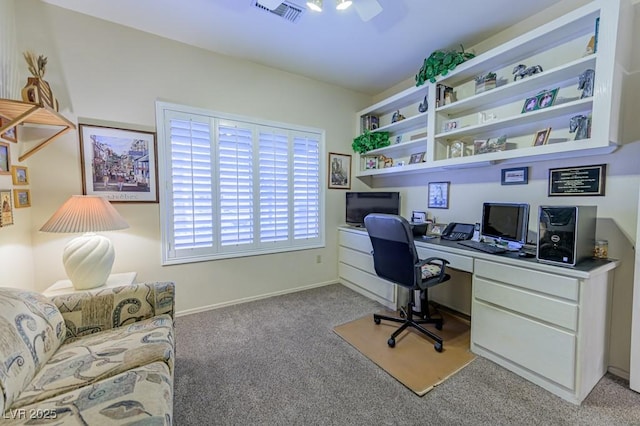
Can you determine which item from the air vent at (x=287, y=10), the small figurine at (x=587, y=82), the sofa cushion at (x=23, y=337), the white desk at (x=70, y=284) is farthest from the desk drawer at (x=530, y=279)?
the white desk at (x=70, y=284)

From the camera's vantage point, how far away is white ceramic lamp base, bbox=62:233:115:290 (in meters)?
1.84

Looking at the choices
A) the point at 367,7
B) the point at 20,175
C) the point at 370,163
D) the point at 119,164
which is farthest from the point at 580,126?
the point at 20,175

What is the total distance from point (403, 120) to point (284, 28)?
1.62 m

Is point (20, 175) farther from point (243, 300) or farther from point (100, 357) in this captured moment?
point (243, 300)

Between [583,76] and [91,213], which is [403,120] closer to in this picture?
[583,76]

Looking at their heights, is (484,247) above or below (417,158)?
below

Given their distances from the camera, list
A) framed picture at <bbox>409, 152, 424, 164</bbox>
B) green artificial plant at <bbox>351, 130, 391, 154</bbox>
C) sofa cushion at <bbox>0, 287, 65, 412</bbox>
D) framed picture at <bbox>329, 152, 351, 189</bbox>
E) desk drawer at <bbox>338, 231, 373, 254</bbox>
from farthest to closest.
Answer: framed picture at <bbox>329, 152, 351, 189</bbox> → green artificial plant at <bbox>351, 130, 391, 154</bbox> → desk drawer at <bbox>338, 231, 373, 254</bbox> → framed picture at <bbox>409, 152, 424, 164</bbox> → sofa cushion at <bbox>0, 287, 65, 412</bbox>

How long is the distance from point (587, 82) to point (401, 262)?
1756mm

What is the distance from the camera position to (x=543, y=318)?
166 cm

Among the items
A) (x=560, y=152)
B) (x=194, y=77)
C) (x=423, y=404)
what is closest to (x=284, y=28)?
(x=194, y=77)

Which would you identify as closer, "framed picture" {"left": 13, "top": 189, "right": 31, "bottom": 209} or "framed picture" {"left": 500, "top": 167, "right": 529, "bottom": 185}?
"framed picture" {"left": 13, "top": 189, "right": 31, "bottom": 209}

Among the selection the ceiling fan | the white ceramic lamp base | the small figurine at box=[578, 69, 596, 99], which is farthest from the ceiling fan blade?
the white ceramic lamp base

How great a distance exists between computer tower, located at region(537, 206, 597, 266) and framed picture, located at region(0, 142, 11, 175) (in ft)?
12.1

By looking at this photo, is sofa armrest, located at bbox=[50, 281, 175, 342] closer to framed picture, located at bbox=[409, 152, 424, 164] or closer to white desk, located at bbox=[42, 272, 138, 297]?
white desk, located at bbox=[42, 272, 138, 297]
